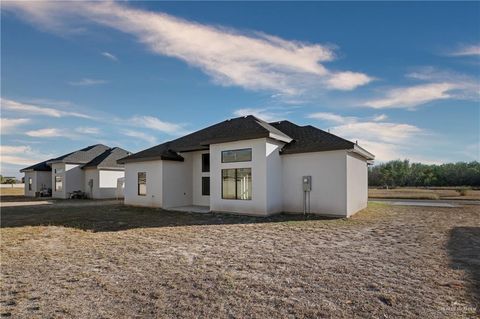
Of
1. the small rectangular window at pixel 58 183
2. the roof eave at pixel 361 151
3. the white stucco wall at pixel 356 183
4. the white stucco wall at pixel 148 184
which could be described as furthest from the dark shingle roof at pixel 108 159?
the roof eave at pixel 361 151

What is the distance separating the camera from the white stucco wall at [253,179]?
1202 cm

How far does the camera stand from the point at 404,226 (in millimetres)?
9422

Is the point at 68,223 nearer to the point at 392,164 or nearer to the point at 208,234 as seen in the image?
the point at 208,234

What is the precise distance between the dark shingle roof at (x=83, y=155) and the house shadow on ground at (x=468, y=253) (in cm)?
2666

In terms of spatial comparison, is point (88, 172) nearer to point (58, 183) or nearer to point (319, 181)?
point (58, 183)

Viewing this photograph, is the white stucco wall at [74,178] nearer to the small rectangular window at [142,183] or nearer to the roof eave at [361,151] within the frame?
the small rectangular window at [142,183]

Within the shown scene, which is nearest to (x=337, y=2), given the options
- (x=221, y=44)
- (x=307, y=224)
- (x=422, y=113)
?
(x=221, y=44)

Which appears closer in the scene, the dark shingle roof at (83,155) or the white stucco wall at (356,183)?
the white stucco wall at (356,183)

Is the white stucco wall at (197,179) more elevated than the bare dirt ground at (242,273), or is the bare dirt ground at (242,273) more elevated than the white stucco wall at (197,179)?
the white stucco wall at (197,179)

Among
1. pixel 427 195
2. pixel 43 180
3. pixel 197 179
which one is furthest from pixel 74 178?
pixel 427 195

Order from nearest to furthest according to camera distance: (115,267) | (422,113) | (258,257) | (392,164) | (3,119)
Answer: (115,267) < (258,257) < (3,119) < (422,113) < (392,164)

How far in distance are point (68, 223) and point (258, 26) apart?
1049 centimetres

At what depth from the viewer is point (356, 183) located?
13.2 metres

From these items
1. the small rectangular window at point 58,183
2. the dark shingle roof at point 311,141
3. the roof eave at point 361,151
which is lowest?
the small rectangular window at point 58,183
